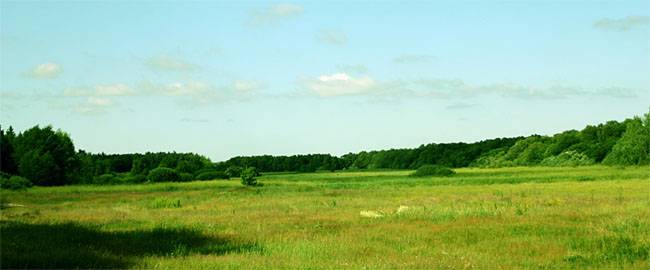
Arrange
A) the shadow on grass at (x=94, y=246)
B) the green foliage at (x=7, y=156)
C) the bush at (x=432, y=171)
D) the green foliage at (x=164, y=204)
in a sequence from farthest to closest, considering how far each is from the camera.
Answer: the bush at (x=432, y=171) < the green foliage at (x=7, y=156) < the green foliage at (x=164, y=204) < the shadow on grass at (x=94, y=246)

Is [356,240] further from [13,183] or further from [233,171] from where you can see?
[233,171]

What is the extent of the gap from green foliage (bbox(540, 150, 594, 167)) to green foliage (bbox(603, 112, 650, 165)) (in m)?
10.7

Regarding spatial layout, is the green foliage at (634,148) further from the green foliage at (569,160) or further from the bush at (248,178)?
the bush at (248,178)

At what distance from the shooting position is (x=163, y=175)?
8288cm

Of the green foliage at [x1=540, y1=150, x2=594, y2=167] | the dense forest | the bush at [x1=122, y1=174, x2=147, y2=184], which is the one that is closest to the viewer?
the dense forest

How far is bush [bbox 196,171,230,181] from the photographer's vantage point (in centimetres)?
8950

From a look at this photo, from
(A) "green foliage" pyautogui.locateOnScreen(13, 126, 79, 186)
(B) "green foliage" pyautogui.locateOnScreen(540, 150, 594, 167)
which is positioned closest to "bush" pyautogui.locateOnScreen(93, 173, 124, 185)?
(A) "green foliage" pyautogui.locateOnScreen(13, 126, 79, 186)

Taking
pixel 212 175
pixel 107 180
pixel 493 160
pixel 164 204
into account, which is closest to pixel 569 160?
pixel 493 160

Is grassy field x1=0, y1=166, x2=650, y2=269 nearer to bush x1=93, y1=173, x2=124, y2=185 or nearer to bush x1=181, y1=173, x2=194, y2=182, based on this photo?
bush x1=181, y1=173, x2=194, y2=182

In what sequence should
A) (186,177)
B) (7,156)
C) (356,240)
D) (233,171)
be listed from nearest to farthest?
(356,240), (7,156), (186,177), (233,171)

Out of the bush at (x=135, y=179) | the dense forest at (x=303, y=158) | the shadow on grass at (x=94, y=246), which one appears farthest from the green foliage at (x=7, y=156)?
the shadow on grass at (x=94, y=246)

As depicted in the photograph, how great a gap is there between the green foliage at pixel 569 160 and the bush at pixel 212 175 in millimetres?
61470

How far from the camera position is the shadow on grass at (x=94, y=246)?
14.1 metres

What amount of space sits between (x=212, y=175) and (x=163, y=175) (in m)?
9.95
